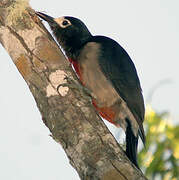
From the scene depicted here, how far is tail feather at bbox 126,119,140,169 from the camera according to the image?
10.7 ft

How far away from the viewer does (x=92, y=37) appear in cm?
457

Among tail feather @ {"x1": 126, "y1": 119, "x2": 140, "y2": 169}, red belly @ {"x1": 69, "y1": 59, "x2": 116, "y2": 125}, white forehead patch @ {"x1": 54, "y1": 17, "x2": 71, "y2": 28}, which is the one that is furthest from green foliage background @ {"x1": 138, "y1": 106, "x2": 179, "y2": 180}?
white forehead patch @ {"x1": 54, "y1": 17, "x2": 71, "y2": 28}

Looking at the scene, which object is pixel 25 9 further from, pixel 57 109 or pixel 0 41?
pixel 57 109

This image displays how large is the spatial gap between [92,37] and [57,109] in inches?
81.7

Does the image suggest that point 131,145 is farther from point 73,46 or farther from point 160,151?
point 73,46

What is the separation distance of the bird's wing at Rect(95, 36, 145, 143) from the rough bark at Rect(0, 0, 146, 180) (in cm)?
121

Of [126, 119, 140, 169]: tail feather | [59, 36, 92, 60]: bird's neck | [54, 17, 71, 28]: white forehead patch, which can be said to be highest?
[54, 17, 71, 28]: white forehead patch

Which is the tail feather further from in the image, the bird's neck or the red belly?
the bird's neck

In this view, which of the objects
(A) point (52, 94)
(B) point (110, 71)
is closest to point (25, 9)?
(A) point (52, 94)

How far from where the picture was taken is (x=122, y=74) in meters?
4.20

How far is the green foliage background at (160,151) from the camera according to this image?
302cm

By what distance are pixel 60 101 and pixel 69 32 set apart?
1872mm

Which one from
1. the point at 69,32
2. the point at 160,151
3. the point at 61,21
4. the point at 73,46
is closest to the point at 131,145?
the point at 160,151

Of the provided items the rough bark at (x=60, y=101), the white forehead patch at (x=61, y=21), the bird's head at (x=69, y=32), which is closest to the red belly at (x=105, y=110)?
the bird's head at (x=69, y=32)
